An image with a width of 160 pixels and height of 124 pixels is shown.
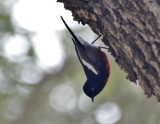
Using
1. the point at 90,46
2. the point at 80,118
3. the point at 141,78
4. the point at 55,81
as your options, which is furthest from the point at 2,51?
the point at 141,78

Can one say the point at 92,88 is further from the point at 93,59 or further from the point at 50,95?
the point at 50,95

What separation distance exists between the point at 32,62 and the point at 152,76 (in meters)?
4.27

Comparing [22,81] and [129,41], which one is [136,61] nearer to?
[129,41]

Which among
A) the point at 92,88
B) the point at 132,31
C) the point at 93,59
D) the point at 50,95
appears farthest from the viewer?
the point at 50,95

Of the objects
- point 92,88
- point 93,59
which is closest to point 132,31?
point 93,59

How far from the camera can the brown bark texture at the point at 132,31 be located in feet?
4.57

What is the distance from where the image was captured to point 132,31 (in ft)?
4.75

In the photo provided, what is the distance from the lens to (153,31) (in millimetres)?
1387

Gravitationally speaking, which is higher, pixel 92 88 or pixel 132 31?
pixel 132 31

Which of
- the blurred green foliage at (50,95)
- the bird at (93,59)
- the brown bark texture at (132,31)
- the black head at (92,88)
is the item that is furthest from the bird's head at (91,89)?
the blurred green foliage at (50,95)

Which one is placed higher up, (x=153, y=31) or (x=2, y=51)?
(x=153, y=31)

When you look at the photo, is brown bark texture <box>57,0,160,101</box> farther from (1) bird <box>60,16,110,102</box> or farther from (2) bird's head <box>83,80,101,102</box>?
(2) bird's head <box>83,80,101,102</box>

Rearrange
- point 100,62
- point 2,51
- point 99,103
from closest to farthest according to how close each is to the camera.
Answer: point 100,62
point 2,51
point 99,103

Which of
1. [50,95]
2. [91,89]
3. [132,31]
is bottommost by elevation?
[50,95]
